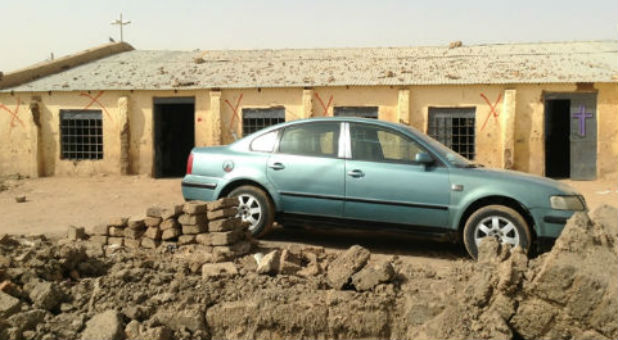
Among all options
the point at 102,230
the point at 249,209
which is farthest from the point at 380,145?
the point at 102,230

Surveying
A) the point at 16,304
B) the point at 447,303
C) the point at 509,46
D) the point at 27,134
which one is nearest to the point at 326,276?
the point at 447,303

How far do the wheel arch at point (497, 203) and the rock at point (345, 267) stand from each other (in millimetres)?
1733

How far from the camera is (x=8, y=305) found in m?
4.26

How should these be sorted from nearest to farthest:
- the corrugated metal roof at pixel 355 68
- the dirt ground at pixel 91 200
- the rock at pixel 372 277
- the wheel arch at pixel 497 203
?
1. the rock at pixel 372 277
2. the wheel arch at pixel 497 203
3. the dirt ground at pixel 91 200
4. the corrugated metal roof at pixel 355 68

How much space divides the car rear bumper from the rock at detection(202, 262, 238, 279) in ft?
6.85

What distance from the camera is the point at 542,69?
1574cm

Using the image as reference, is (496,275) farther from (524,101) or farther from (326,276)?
(524,101)

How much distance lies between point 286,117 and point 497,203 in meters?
10.2

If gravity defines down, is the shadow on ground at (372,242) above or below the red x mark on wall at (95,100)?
below

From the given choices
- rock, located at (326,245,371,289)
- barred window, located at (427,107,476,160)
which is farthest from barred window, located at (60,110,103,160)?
rock, located at (326,245,371,289)

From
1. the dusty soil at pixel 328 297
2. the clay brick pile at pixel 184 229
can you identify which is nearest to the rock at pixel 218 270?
the dusty soil at pixel 328 297

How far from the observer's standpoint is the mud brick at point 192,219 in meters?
6.35

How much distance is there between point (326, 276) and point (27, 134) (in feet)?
47.5

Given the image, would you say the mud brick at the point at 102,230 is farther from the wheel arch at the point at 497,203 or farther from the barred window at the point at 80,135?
the barred window at the point at 80,135
